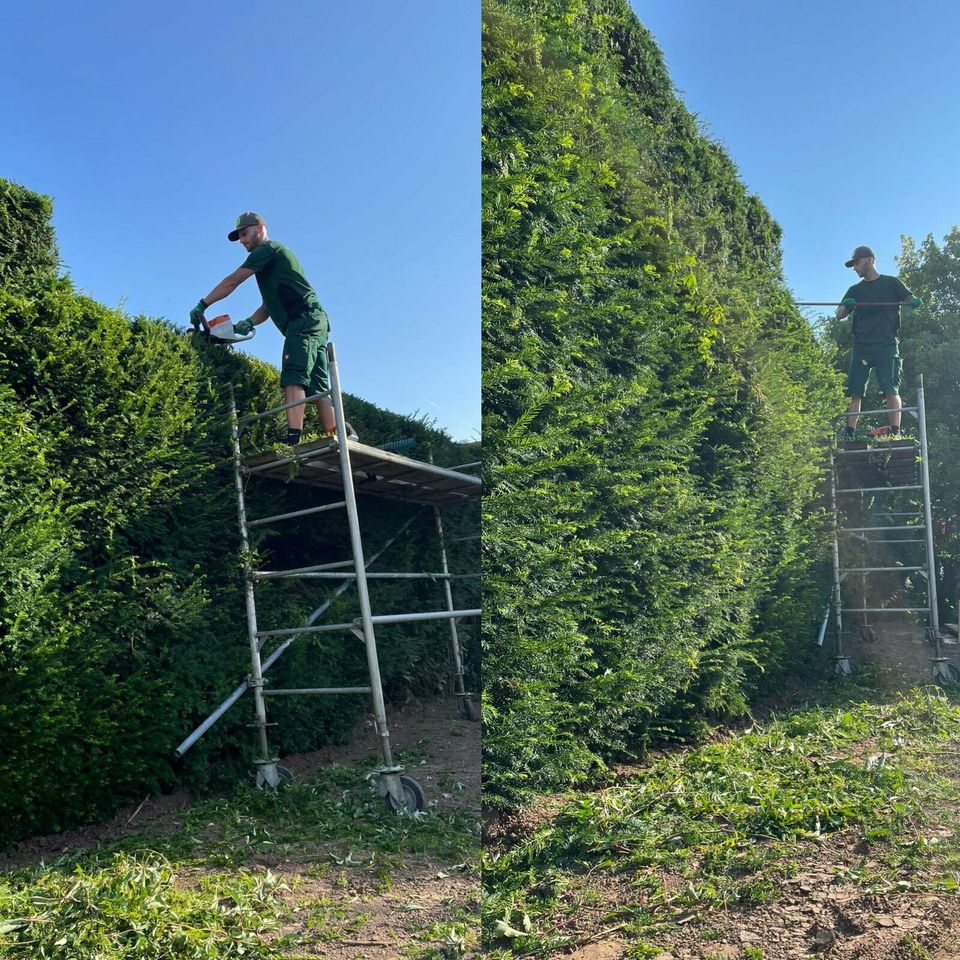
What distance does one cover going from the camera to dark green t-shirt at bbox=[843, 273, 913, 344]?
1578 millimetres

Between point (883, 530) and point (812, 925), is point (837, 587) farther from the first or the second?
point (812, 925)

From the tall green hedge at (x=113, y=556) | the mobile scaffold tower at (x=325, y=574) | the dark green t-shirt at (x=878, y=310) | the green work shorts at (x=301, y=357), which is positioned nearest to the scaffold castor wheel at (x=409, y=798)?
the mobile scaffold tower at (x=325, y=574)

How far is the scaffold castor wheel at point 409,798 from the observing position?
3100 mm

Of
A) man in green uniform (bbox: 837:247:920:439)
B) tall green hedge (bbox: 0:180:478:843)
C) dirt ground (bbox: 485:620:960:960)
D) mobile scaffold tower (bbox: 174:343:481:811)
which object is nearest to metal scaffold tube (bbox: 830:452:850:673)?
man in green uniform (bbox: 837:247:920:439)

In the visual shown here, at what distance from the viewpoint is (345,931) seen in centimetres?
195

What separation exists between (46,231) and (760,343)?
2.68 metres

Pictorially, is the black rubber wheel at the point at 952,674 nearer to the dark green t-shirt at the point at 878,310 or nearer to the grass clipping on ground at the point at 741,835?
the grass clipping on ground at the point at 741,835

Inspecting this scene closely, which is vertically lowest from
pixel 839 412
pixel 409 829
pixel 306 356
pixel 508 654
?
pixel 409 829

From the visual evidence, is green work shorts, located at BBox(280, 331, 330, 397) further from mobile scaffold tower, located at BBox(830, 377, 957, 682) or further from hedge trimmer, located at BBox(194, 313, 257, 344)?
mobile scaffold tower, located at BBox(830, 377, 957, 682)

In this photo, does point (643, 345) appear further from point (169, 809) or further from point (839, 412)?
point (169, 809)

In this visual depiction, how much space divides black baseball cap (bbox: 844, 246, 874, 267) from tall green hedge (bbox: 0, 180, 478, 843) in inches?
102

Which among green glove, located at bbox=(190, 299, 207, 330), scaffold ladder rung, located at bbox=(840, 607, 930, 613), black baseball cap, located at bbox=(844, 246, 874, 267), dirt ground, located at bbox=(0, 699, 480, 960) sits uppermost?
green glove, located at bbox=(190, 299, 207, 330)

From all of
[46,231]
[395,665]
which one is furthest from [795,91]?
[395,665]

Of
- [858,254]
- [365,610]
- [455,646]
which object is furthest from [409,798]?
[858,254]
